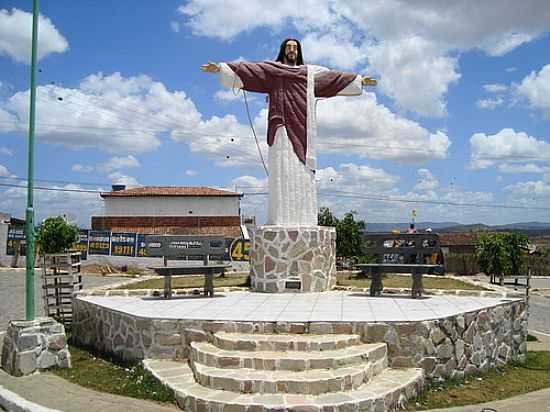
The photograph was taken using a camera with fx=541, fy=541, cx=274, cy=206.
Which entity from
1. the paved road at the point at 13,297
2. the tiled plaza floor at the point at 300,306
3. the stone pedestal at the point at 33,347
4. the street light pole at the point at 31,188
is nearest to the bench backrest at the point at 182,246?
the tiled plaza floor at the point at 300,306

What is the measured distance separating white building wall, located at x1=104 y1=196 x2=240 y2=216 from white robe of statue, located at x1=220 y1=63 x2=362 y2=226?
1243 inches

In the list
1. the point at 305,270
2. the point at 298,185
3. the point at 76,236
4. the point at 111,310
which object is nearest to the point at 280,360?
the point at 111,310

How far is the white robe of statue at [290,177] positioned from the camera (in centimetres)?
1102

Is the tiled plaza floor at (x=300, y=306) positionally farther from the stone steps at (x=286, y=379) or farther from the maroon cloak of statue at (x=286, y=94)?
the maroon cloak of statue at (x=286, y=94)

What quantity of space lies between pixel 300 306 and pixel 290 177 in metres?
3.41

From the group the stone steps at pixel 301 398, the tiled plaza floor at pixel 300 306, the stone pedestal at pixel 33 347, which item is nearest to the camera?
the stone steps at pixel 301 398

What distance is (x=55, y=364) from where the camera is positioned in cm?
749

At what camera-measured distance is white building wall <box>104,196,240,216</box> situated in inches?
1677

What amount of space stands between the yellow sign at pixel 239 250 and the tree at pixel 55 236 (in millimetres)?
8479

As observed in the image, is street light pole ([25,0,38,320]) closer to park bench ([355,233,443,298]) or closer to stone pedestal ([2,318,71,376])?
stone pedestal ([2,318,71,376])

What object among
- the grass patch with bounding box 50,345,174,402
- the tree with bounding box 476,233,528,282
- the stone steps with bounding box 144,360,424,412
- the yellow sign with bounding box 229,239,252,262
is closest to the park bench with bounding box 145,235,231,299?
the grass patch with bounding box 50,345,174,402

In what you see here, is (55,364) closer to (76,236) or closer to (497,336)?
(497,336)

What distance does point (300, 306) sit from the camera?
27.8 ft

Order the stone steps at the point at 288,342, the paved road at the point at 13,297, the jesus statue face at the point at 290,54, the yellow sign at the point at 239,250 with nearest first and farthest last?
1. the stone steps at the point at 288,342
2. the jesus statue face at the point at 290,54
3. the paved road at the point at 13,297
4. the yellow sign at the point at 239,250
